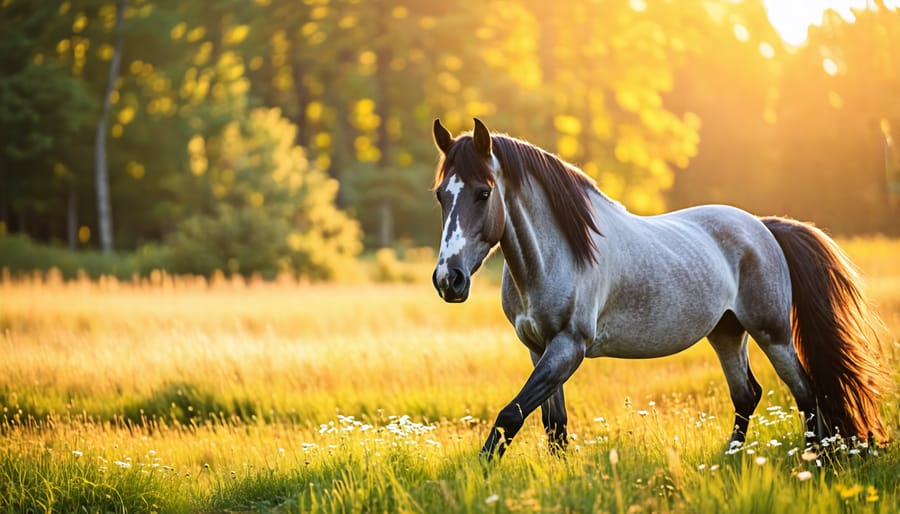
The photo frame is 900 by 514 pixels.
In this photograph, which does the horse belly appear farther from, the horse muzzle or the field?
the horse muzzle

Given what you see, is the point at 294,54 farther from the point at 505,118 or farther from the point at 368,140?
the point at 368,140

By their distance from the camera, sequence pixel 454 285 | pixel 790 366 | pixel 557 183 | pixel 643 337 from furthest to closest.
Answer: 1. pixel 790 366
2. pixel 643 337
3. pixel 557 183
4. pixel 454 285

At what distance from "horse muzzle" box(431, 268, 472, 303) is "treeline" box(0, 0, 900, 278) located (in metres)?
18.8

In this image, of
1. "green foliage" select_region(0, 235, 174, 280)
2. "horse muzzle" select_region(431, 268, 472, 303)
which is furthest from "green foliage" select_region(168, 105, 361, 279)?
"horse muzzle" select_region(431, 268, 472, 303)

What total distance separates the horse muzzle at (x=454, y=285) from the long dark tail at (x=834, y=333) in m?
3.06

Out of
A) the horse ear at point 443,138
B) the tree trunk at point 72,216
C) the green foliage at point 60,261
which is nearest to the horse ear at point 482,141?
the horse ear at point 443,138

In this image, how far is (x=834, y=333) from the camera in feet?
20.9

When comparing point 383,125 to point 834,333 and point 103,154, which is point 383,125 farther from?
point 834,333

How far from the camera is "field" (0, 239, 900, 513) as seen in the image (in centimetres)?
449

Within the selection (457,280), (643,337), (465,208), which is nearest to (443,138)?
(465,208)

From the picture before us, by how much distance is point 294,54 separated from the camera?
35.1m

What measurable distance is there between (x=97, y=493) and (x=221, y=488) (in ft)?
2.32

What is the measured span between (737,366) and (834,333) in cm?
71

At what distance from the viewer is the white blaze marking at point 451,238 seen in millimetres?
4535
